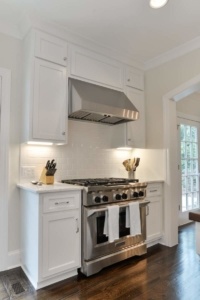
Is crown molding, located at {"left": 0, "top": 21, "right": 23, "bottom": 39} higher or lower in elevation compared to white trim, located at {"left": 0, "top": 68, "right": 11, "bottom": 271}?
higher

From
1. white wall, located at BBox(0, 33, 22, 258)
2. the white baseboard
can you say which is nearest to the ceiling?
white wall, located at BBox(0, 33, 22, 258)

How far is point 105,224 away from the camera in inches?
95.8

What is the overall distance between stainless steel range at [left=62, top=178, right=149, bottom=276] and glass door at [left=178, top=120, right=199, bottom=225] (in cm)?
189

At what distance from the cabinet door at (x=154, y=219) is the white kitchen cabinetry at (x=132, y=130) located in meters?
0.90

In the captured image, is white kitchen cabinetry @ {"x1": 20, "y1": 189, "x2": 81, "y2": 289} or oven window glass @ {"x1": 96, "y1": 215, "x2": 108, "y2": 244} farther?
oven window glass @ {"x1": 96, "y1": 215, "x2": 108, "y2": 244}

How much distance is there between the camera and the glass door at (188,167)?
436cm

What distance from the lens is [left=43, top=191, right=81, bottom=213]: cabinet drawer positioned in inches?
84.3

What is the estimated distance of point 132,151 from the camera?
3.84 metres

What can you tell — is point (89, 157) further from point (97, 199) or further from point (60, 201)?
point (60, 201)

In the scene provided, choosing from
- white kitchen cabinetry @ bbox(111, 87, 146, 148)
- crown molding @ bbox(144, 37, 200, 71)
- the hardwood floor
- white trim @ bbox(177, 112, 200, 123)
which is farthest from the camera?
white trim @ bbox(177, 112, 200, 123)

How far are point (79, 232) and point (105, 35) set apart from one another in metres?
2.46

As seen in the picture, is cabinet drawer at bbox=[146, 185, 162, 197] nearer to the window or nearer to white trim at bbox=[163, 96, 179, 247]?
white trim at bbox=[163, 96, 179, 247]

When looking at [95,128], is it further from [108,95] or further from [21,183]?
[21,183]

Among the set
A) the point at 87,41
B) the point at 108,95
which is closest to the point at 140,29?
the point at 87,41
